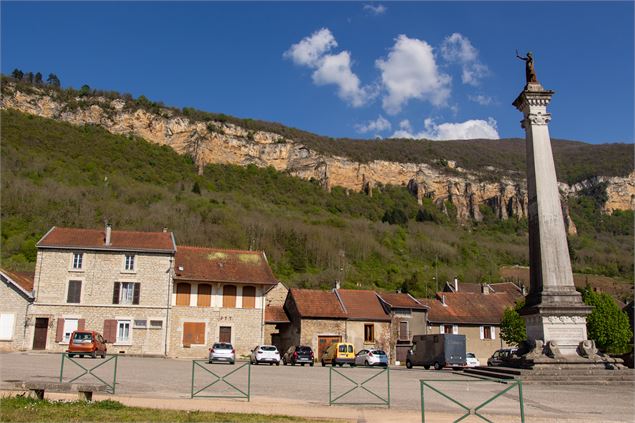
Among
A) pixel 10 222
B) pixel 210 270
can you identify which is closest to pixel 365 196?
pixel 10 222

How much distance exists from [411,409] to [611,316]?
92.6 feet

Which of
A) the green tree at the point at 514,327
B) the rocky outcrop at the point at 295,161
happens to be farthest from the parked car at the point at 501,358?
the rocky outcrop at the point at 295,161

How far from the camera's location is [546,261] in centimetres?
1811

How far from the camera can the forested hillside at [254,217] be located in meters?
62.7

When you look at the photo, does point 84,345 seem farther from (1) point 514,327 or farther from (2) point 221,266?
(1) point 514,327

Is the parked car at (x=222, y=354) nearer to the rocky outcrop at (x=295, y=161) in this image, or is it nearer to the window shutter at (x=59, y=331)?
the window shutter at (x=59, y=331)

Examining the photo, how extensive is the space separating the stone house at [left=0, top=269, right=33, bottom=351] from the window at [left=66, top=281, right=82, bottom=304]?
80.7 inches

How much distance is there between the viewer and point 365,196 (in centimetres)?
12731

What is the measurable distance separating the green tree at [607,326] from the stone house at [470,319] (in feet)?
28.0

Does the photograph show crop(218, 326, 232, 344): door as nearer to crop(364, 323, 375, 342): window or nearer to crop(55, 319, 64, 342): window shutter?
crop(55, 319, 64, 342): window shutter

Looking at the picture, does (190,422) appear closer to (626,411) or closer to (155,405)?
(155,405)

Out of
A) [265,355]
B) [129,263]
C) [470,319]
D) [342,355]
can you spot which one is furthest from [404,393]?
[470,319]

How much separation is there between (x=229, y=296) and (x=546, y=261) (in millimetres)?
21914

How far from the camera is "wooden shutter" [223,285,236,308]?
34.7 meters
